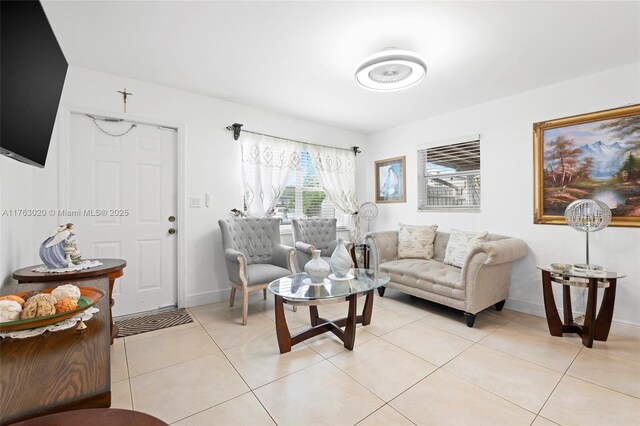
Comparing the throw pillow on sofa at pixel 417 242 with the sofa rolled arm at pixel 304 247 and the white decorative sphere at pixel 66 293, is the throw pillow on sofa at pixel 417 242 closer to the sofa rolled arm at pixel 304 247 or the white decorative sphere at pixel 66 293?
the sofa rolled arm at pixel 304 247

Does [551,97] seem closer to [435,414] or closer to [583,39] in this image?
Result: [583,39]

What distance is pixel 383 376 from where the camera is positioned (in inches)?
74.4

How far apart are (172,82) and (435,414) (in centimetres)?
360

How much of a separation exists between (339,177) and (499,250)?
8.25 feet

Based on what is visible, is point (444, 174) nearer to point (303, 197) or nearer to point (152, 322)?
point (303, 197)

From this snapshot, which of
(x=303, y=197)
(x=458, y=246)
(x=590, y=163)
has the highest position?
(x=590, y=163)

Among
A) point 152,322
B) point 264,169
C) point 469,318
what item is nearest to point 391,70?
point 264,169

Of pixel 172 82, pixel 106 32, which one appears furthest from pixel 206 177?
pixel 106 32

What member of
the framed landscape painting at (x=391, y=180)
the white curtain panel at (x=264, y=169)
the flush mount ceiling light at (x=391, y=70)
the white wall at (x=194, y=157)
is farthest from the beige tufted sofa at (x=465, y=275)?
the white wall at (x=194, y=157)

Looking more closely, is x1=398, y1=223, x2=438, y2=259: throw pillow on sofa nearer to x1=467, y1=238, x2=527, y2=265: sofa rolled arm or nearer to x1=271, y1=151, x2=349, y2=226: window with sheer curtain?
x1=467, y1=238, x2=527, y2=265: sofa rolled arm

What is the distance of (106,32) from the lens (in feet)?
6.97

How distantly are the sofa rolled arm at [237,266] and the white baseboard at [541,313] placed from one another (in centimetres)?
298

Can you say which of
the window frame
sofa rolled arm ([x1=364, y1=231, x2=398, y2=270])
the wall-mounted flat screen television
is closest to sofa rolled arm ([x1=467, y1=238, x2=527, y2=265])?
the window frame

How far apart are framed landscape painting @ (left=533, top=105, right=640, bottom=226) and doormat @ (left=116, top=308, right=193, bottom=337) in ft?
12.8
